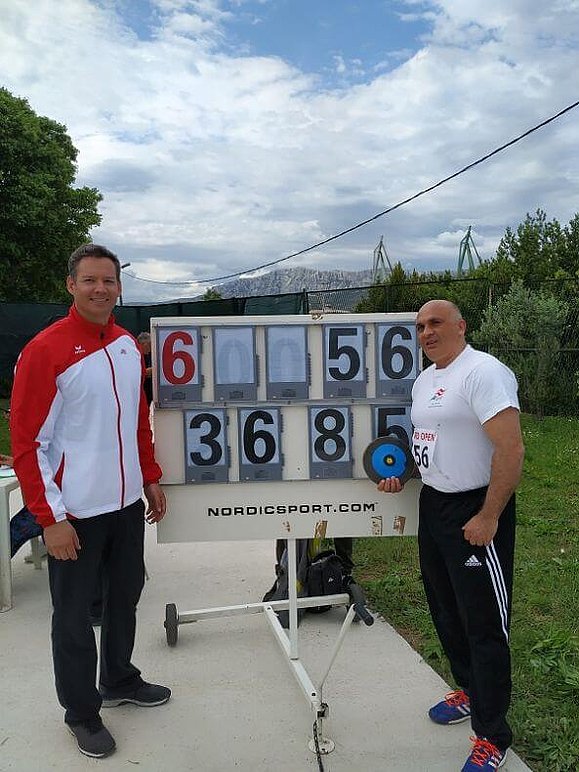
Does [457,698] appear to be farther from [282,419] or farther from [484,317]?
[484,317]

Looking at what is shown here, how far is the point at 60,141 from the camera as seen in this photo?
2000cm

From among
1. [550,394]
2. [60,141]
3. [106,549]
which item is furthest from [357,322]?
[60,141]

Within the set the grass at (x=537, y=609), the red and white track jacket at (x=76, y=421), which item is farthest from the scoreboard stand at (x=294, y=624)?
the red and white track jacket at (x=76, y=421)

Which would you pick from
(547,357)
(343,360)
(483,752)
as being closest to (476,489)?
(343,360)

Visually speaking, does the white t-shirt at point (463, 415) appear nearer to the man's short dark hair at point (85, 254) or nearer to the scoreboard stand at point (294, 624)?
the scoreboard stand at point (294, 624)

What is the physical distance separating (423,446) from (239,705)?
4.81 feet

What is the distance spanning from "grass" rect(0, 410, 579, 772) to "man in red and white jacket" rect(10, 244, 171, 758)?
1705 mm

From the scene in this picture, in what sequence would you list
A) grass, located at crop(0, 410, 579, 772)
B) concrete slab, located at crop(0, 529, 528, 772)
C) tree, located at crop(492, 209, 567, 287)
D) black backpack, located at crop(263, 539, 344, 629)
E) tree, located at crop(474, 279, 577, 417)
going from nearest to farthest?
1. concrete slab, located at crop(0, 529, 528, 772)
2. grass, located at crop(0, 410, 579, 772)
3. black backpack, located at crop(263, 539, 344, 629)
4. tree, located at crop(474, 279, 577, 417)
5. tree, located at crop(492, 209, 567, 287)

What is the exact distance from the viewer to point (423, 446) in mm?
2580

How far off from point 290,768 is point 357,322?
1782 mm

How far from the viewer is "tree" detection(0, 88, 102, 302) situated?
1614 cm

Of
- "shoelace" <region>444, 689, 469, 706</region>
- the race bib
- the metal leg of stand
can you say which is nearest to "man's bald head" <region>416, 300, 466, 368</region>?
the race bib

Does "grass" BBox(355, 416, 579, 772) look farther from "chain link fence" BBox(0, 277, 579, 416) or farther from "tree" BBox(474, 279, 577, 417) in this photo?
"tree" BBox(474, 279, 577, 417)

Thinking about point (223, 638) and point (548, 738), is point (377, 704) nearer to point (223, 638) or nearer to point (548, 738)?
point (548, 738)
